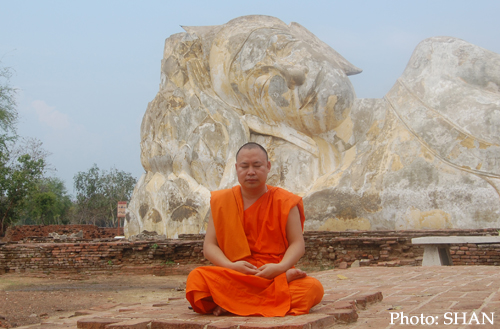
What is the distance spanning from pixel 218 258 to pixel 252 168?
661 mm

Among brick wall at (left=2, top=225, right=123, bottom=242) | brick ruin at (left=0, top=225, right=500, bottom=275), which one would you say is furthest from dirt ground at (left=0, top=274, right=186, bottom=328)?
brick wall at (left=2, top=225, right=123, bottom=242)

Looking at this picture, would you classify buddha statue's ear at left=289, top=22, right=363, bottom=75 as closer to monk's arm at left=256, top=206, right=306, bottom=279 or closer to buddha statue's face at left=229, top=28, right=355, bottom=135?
buddha statue's face at left=229, top=28, right=355, bottom=135

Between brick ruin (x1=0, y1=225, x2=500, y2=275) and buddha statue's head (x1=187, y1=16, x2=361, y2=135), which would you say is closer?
brick ruin (x1=0, y1=225, x2=500, y2=275)

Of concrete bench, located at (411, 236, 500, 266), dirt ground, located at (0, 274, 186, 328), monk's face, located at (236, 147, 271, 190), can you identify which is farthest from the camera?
concrete bench, located at (411, 236, 500, 266)

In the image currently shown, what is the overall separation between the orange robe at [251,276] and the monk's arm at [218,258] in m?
0.04

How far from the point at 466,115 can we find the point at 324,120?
10.9 ft

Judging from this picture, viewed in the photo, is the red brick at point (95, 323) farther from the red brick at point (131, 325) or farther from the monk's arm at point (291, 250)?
the monk's arm at point (291, 250)

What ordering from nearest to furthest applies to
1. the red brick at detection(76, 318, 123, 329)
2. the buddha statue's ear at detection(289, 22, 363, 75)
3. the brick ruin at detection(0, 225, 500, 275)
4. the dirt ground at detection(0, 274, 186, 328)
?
the red brick at detection(76, 318, 123, 329) → the dirt ground at detection(0, 274, 186, 328) → the brick ruin at detection(0, 225, 500, 275) → the buddha statue's ear at detection(289, 22, 363, 75)

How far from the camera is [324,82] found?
475 inches

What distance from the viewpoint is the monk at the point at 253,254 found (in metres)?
3.05

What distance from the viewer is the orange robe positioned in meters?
3.04

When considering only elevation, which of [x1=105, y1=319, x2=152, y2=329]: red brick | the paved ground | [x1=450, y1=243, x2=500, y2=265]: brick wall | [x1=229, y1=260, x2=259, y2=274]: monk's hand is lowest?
[x1=450, y1=243, x2=500, y2=265]: brick wall


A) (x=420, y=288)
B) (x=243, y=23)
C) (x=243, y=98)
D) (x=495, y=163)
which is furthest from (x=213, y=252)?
(x=243, y=23)

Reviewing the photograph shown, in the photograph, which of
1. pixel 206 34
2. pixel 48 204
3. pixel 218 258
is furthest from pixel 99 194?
pixel 218 258
